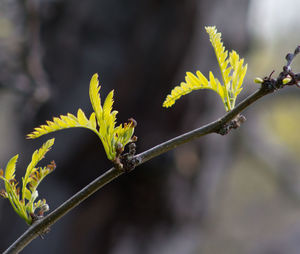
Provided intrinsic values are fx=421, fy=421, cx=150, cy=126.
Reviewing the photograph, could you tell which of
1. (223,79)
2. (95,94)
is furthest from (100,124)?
(223,79)

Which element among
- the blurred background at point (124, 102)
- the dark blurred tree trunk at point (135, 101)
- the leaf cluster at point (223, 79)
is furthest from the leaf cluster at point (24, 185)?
the dark blurred tree trunk at point (135, 101)

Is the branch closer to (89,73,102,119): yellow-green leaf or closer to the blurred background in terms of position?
(89,73,102,119): yellow-green leaf

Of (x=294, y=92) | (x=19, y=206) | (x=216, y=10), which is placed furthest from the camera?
(x=294, y=92)

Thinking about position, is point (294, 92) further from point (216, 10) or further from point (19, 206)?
point (19, 206)

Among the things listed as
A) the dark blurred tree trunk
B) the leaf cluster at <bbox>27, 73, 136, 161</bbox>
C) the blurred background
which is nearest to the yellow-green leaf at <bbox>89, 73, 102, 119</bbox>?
the leaf cluster at <bbox>27, 73, 136, 161</bbox>

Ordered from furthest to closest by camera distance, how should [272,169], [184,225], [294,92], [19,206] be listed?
[272,169] < [294,92] < [184,225] < [19,206]

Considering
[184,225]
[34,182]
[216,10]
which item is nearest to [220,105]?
[216,10]
